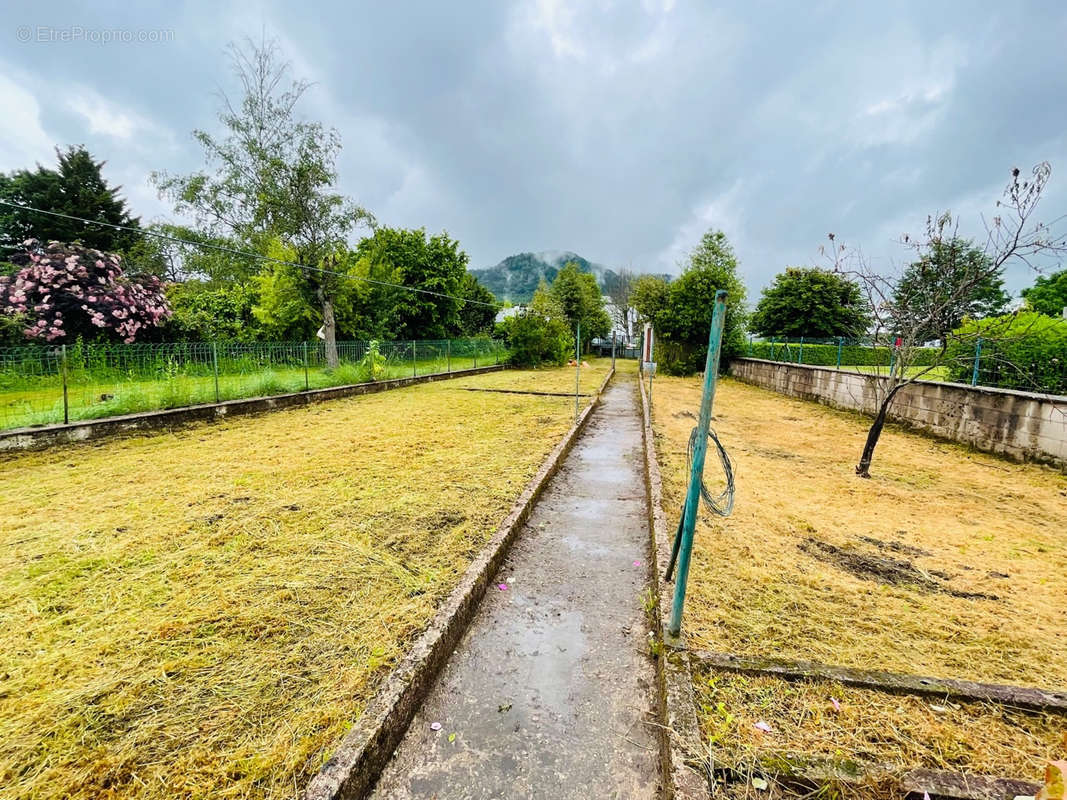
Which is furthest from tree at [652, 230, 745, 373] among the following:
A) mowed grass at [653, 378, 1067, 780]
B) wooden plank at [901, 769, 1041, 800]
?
wooden plank at [901, 769, 1041, 800]

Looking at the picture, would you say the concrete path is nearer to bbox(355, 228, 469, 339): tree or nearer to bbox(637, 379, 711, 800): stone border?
bbox(637, 379, 711, 800): stone border

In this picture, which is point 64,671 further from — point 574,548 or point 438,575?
point 574,548

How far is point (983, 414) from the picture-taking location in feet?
22.2

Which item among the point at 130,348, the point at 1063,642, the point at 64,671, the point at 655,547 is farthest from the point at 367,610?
the point at 130,348

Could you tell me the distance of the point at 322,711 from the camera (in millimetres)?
1828

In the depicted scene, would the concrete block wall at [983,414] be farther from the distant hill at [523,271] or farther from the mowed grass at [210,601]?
the distant hill at [523,271]

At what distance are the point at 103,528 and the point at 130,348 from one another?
5780mm

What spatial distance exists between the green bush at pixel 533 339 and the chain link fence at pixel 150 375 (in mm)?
10210

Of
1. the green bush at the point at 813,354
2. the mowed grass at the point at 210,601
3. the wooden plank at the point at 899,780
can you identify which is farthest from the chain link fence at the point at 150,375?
the green bush at the point at 813,354

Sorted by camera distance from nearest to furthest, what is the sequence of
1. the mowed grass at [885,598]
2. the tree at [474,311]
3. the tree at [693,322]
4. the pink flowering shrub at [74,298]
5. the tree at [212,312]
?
the mowed grass at [885,598] < the pink flowering shrub at [74,298] < the tree at [212,312] < the tree at [693,322] < the tree at [474,311]

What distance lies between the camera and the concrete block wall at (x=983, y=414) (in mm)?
5852

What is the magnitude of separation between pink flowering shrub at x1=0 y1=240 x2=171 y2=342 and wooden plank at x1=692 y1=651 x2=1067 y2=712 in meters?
16.3

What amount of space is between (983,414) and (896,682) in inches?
282

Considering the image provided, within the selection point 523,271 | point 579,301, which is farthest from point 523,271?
point 579,301
